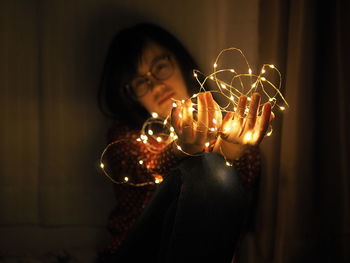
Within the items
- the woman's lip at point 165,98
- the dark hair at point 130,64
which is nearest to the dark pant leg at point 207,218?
the woman's lip at point 165,98

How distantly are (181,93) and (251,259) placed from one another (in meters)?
0.65

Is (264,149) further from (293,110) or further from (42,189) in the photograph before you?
(42,189)

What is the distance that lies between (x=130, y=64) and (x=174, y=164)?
0.51 meters

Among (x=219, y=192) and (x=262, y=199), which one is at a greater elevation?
(x=219, y=192)

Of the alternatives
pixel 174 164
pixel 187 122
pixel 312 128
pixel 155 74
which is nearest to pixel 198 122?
pixel 187 122

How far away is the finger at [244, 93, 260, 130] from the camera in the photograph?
0.79 meters

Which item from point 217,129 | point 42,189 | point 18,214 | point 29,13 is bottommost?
point 18,214

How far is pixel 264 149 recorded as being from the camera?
1.26m

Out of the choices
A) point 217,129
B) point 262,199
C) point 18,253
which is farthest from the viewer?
point 18,253

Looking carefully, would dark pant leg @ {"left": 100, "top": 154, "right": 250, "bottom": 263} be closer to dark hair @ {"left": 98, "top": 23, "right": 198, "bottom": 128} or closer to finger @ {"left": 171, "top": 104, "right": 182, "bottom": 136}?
finger @ {"left": 171, "top": 104, "right": 182, "bottom": 136}

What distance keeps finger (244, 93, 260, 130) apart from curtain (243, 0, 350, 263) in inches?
11.4

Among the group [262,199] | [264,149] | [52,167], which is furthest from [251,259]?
[52,167]

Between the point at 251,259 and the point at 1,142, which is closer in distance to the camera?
the point at 251,259

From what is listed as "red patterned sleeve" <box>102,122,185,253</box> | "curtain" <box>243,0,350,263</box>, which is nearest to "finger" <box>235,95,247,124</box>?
"curtain" <box>243,0,350,263</box>
